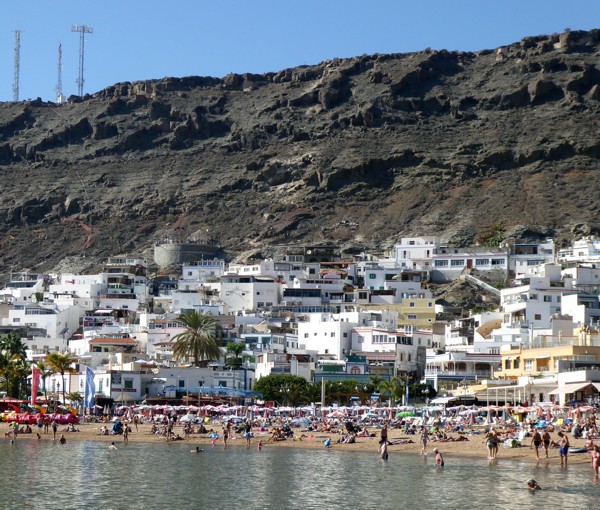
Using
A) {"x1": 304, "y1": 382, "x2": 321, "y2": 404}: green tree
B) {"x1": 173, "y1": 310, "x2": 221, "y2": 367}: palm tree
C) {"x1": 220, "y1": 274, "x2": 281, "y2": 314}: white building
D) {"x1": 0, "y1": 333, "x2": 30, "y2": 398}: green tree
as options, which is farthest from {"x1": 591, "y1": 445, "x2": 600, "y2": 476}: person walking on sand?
{"x1": 220, "y1": 274, "x2": 281, "y2": 314}: white building

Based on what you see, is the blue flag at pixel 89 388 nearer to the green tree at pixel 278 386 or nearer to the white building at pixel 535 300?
the green tree at pixel 278 386

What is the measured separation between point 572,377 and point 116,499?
40620mm

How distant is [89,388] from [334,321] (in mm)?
27790

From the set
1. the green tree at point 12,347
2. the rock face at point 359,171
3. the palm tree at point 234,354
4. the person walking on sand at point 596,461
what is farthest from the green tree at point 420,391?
the rock face at point 359,171

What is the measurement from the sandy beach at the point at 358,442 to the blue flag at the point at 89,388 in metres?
3.61

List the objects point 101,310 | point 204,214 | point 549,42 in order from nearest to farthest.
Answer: point 101,310 → point 204,214 → point 549,42

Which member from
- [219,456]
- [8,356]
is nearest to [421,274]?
[8,356]

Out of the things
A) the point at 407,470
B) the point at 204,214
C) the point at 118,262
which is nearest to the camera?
the point at 407,470

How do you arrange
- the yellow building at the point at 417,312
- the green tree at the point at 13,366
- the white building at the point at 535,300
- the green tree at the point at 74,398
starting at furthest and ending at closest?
the yellow building at the point at 417,312, the white building at the point at 535,300, the green tree at the point at 74,398, the green tree at the point at 13,366

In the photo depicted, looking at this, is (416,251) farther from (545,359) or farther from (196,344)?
(545,359)

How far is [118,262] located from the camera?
154250mm

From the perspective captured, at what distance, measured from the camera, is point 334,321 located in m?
109

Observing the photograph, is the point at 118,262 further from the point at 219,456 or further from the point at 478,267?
the point at 219,456

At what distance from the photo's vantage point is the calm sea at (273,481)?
46.6 m
